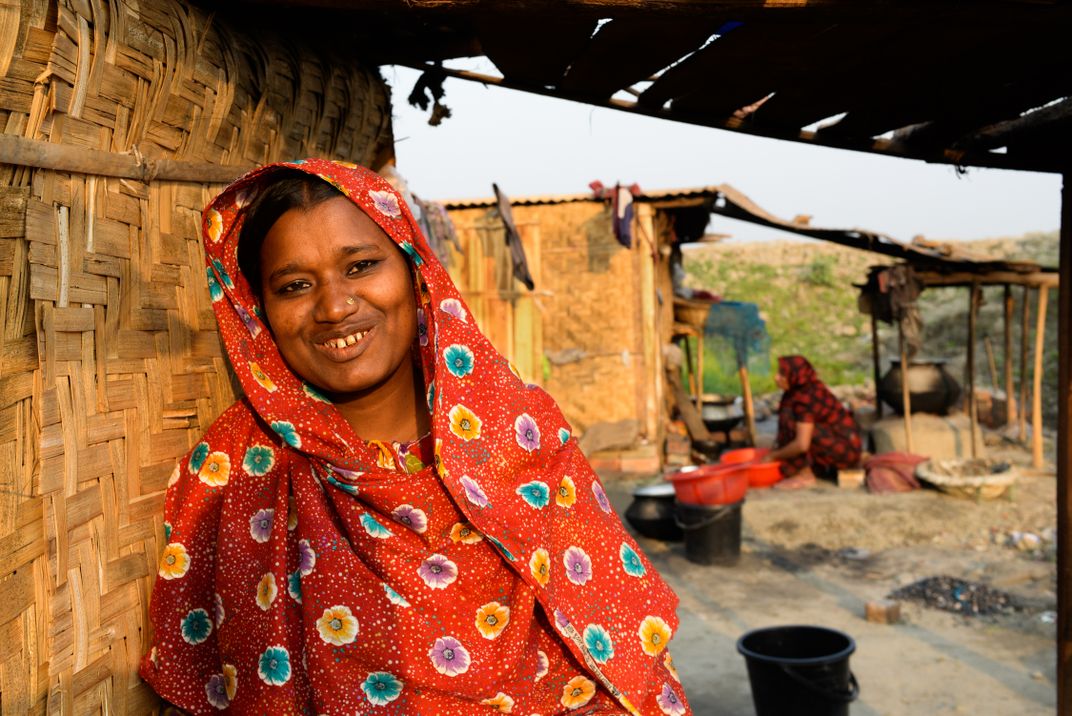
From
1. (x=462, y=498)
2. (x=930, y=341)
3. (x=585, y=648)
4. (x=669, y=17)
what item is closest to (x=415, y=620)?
(x=462, y=498)

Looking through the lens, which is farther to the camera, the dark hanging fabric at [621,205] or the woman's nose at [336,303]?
the dark hanging fabric at [621,205]

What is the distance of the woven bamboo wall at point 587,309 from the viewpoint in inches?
397

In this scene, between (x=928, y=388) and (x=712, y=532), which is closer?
(x=712, y=532)

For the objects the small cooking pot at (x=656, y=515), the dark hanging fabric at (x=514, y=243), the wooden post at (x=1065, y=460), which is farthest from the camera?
the dark hanging fabric at (x=514, y=243)

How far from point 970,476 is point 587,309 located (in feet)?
14.6

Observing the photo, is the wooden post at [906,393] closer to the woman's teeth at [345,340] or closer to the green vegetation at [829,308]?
the green vegetation at [829,308]

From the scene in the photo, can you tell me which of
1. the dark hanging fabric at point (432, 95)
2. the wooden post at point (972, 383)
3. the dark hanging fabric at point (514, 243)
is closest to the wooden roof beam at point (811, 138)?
the dark hanging fabric at point (432, 95)

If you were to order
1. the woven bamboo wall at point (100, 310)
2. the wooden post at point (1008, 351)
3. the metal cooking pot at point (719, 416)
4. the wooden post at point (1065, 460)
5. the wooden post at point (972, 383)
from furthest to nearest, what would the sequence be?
the metal cooking pot at point (719, 416) < the wooden post at point (1008, 351) < the wooden post at point (972, 383) < the wooden post at point (1065, 460) < the woven bamboo wall at point (100, 310)

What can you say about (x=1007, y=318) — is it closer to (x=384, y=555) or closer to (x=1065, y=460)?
(x=1065, y=460)

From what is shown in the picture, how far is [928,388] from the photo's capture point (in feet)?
31.8

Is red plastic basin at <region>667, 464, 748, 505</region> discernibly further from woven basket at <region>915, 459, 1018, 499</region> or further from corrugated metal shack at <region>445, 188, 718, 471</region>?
corrugated metal shack at <region>445, 188, 718, 471</region>

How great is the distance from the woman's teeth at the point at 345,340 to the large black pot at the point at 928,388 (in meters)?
9.07

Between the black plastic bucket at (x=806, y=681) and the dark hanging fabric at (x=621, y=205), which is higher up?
the dark hanging fabric at (x=621, y=205)

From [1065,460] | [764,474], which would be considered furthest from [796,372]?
[1065,460]
